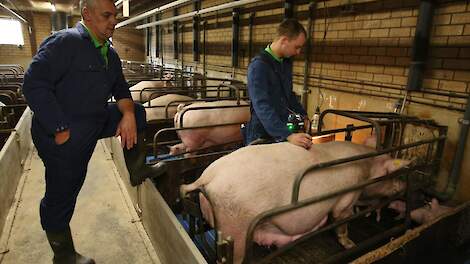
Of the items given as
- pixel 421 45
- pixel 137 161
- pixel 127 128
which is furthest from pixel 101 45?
pixel 421 45

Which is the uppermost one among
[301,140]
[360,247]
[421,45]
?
[421,45]

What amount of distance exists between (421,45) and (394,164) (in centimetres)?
144

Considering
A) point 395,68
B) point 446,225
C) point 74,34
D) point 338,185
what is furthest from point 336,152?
point 74,34

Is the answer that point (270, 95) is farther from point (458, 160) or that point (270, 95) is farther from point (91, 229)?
point (91, 229)

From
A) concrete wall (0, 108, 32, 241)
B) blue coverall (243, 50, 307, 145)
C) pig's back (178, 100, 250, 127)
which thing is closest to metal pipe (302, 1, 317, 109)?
pig's back (178, 100, 250, 127)

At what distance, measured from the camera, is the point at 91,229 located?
3.02m

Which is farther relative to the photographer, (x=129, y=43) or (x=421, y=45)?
(x=129, y=43)

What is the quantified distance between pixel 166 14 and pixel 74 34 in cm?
1008

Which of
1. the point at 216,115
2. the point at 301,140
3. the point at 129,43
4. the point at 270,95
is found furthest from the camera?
the point at 129,43

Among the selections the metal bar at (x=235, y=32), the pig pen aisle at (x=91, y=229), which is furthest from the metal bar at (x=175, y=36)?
the pig pen aisle at (x=91, y=229)

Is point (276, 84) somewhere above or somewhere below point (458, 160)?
above

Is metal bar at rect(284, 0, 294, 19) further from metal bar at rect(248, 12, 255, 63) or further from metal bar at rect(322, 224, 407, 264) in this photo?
metal bar at rect(322, 224, 407, 264)

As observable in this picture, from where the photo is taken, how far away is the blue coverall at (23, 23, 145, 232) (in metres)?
1.88

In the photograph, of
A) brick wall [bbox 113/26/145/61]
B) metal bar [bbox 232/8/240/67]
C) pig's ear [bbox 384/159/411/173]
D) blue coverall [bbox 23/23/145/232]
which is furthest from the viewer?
brick wall [bbox 113/26/145/61]
